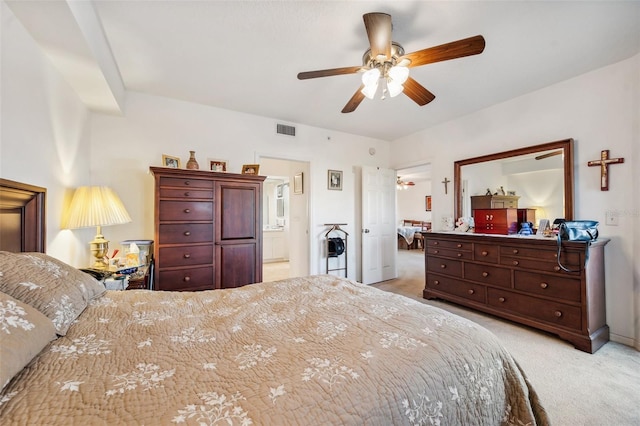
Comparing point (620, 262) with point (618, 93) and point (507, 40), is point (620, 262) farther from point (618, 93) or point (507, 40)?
point (507, 40)

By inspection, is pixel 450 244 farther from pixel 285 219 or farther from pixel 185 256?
pixel 285 219

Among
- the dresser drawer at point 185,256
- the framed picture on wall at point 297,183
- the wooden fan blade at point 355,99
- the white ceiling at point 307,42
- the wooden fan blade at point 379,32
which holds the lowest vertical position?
the dresser drawer at point 185,256

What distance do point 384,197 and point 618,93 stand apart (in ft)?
9.60

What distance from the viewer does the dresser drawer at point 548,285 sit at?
2.36 metres

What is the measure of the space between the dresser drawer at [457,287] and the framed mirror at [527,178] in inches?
37.9

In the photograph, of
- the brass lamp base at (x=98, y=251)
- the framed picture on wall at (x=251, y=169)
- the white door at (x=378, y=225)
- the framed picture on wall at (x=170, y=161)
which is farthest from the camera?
the white door at (x=378, y=225)

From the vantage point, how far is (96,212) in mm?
2154

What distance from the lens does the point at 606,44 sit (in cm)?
219

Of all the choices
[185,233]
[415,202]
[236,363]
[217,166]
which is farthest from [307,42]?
[415,202]

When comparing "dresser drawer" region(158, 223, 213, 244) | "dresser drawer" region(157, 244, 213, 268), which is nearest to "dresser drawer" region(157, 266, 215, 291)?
"dresser drawer" region(157, 244, 213, 268)

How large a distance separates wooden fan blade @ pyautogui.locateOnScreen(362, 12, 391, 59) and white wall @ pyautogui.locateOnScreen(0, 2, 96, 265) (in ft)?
6.51

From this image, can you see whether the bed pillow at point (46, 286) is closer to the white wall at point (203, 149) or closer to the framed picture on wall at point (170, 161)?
the framed picture on wall at point (170, 161)

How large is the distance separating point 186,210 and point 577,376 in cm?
358

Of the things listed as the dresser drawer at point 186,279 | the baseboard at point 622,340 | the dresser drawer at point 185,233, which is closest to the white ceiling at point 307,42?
the dresser drawer at point 185,233
